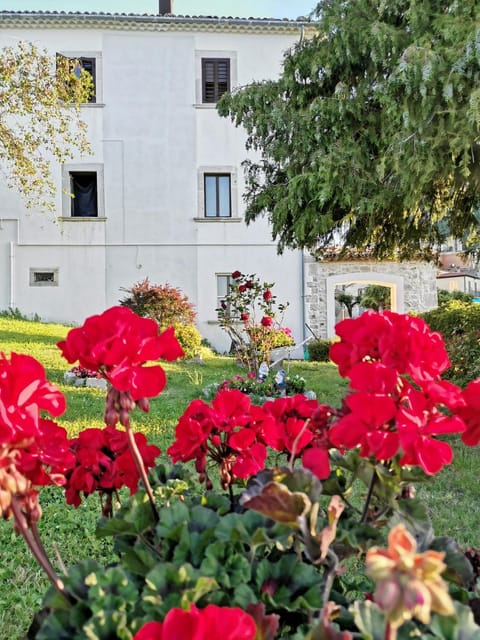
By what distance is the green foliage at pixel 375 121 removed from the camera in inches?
160

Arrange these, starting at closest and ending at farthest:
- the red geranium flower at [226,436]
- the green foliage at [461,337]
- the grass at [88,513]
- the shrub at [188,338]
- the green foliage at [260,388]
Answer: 1. the red geranium flower at [226,436]
2. the grass at [88,513]
3. the green foliage at [260,388]
4. the green foliage at [461,337]
5. the shrub at [188,338]

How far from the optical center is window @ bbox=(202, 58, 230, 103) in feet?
42.9

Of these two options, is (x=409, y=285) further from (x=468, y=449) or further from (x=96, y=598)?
(x=96, y=598)

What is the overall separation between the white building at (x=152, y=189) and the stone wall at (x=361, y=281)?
35 cm

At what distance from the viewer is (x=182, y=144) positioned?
13156mm

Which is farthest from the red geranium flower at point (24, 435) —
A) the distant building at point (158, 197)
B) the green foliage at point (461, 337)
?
the distant building at point (158, 197)

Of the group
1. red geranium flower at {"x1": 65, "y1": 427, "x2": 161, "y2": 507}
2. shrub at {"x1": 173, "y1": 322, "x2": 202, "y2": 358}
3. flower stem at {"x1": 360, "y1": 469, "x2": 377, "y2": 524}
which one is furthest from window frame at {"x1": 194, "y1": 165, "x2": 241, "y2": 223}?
flower stem at {"x1": 360, "y1": 469, "x2": 377, "y2": 524}

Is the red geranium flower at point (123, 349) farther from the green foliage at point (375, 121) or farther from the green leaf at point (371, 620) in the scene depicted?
the green foliage at point (375, 121)

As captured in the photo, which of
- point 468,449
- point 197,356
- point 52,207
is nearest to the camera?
point 468,449

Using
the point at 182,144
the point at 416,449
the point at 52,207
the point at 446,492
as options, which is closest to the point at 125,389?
the point at 416,449

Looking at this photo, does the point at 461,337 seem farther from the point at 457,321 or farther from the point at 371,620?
the point at 371,620

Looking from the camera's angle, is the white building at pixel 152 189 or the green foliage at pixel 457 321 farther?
the white building at pixel 152 189

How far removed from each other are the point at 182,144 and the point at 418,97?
385 inches

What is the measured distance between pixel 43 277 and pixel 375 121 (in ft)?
33.0
